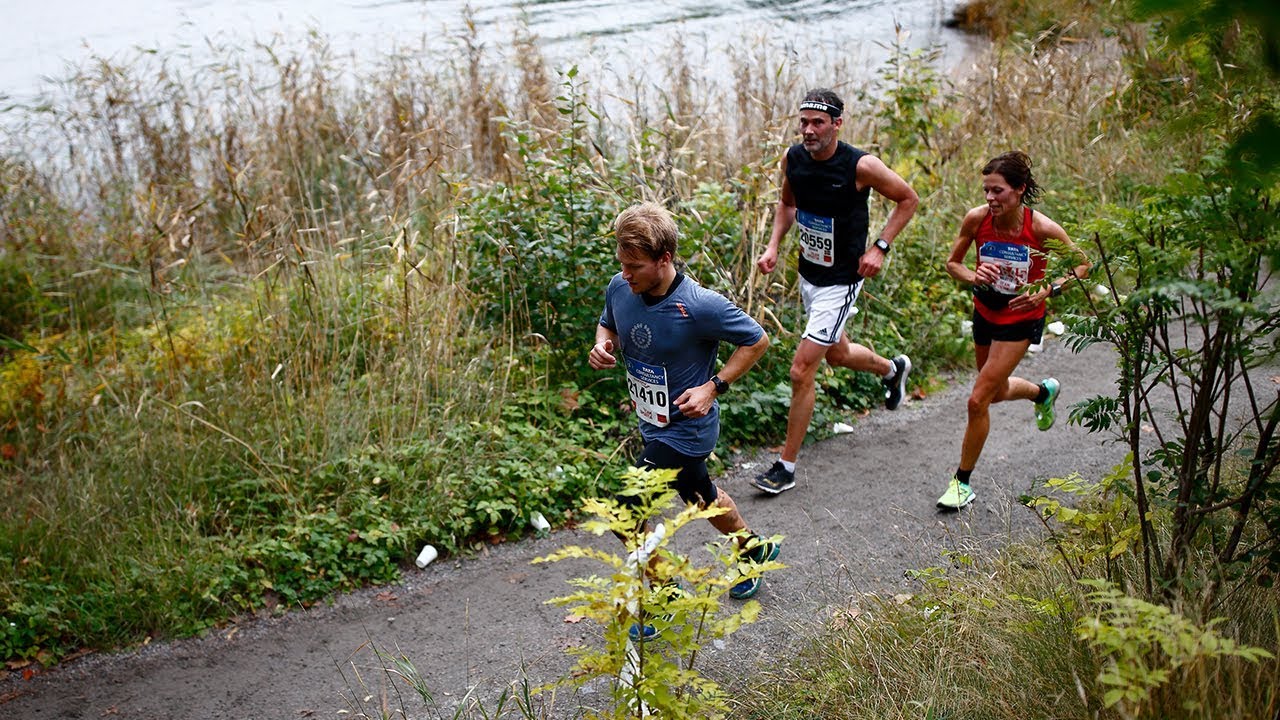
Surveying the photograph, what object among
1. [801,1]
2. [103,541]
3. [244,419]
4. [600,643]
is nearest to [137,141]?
[244,419]

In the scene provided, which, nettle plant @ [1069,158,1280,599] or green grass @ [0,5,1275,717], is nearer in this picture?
nettle plant @ [1069,158,1280,599]

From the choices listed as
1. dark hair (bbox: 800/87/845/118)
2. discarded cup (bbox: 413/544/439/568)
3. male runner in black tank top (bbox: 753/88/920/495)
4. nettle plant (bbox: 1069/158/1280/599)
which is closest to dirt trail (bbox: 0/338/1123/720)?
discarded cup (bbox: 413/544/439/568)

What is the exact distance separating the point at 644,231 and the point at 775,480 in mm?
2264

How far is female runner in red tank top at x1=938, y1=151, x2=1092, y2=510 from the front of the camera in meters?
5.07

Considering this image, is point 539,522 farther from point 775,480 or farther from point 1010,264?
point 1010,264

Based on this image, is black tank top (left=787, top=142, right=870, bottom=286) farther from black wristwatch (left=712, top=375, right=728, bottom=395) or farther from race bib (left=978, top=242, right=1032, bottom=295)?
black wristwatch (left=712, top=375, right=728, bottom=395)

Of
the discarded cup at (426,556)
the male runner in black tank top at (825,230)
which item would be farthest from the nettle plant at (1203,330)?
the discarded cup at (426,556)

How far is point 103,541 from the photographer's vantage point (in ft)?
16.5

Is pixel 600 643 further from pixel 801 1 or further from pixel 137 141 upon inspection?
pixel 801 1

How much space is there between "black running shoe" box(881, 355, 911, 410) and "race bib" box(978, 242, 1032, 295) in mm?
1415

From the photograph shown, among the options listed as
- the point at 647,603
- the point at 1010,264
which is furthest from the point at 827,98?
the point at 647,603

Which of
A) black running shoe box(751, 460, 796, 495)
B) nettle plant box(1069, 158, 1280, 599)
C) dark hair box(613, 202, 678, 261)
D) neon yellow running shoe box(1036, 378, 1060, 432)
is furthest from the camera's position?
neon yellow running shoe box(1036, 378, 1060, 432)

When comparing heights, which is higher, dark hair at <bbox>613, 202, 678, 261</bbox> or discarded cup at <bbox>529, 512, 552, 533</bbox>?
dark hair at <bbox>613, 202, 678, 261</bbox>

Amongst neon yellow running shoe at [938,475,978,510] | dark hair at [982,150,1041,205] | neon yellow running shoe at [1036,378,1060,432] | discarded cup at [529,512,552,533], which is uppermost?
dark hair at [982,150,1041,205]
